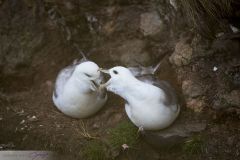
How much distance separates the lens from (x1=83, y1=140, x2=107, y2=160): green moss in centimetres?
341

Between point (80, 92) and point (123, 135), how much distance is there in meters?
0.41

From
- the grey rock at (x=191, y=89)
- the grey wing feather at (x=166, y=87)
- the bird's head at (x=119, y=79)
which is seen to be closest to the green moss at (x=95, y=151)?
the bird's head at (x=119, y=79)

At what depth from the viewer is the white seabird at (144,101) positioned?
3295 mm

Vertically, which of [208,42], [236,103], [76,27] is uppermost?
[76,27]

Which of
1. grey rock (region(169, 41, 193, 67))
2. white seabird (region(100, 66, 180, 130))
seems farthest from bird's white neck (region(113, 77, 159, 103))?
grey rock (region(169, 41, 193, 67))

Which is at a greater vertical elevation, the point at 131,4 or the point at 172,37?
the point at 131,4

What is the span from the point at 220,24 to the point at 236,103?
0.53 meters

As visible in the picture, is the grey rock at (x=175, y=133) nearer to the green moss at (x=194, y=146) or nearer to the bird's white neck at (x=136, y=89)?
the green moss at (x=194, y=146)

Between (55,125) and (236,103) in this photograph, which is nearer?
(236,103)

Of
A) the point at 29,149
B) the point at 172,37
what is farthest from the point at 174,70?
the point at 29,149

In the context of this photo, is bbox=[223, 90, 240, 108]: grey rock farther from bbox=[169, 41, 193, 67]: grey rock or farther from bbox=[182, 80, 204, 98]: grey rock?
bbox=[169, 41, 193, 67]: grey rock

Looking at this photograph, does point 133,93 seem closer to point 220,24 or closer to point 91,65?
point 91,65

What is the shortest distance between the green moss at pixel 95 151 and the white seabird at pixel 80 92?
0.94 feet

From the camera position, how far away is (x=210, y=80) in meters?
3.45
